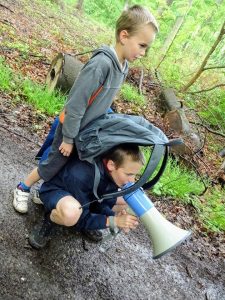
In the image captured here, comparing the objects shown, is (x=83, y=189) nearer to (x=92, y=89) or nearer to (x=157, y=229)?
(x=157, y=229)

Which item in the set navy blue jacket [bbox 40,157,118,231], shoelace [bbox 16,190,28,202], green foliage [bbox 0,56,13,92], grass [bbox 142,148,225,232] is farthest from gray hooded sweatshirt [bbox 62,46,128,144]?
green foliage [bbox 0,56,13,92]

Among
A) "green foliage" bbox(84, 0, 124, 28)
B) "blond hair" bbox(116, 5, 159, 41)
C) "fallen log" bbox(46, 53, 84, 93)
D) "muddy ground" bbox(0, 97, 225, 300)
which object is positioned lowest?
"green foliage" bbox(84, 0, 124, 28)

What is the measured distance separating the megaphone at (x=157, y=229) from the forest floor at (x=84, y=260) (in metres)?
0.69

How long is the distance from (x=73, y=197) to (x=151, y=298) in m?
1.23

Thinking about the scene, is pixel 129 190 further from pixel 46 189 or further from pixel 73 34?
pixel 73 34

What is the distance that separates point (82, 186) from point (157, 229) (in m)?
0.68

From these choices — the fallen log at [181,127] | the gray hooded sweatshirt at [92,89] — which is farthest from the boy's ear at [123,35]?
the fallen log at [181,127]

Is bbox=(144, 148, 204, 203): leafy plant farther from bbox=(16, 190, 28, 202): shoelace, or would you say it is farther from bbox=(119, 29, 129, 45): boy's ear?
bbox=(119, 29, 129, 45): boy's ear

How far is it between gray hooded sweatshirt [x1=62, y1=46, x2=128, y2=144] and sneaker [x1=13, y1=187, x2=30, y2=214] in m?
0.85

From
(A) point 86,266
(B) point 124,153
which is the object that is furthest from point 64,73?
(A) point 86,266

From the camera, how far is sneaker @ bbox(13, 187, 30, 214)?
3.10m

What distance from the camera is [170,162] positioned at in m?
5.59

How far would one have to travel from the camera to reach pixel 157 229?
2582 mm

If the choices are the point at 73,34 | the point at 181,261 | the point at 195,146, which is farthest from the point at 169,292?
the point at 73,34
